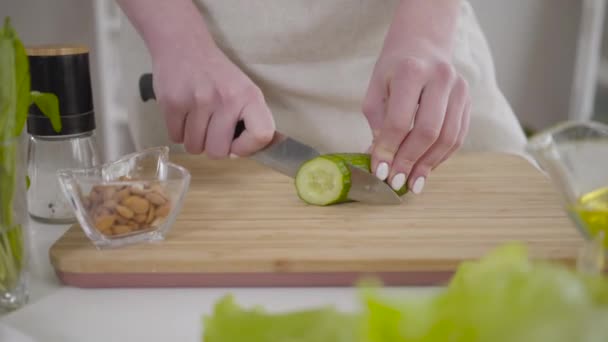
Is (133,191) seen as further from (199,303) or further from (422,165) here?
(422,165)

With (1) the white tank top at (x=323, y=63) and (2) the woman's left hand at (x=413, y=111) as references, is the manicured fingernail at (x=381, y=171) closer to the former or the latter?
(2) the woman's left hand at (x=413, y=111)

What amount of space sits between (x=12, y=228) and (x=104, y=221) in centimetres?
15

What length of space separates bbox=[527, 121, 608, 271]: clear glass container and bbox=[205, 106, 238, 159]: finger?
60 centimetres

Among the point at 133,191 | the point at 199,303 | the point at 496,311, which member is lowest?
the point at 199,303

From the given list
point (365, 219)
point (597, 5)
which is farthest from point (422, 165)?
point (597, 5)

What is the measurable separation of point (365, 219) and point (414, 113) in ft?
0.78

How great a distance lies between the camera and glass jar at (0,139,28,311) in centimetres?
78

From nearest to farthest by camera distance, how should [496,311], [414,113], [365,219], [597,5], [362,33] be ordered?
[496,311]
[365,219]
[414,113]
[362,33]
[597,5]

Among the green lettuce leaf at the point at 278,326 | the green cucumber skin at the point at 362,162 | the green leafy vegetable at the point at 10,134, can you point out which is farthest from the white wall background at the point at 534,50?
the green lettuce leaf at the point at 278,326

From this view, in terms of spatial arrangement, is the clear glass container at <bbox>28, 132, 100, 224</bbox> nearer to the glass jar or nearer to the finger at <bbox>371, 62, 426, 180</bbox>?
the glass jar

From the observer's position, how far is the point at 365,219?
1.08m

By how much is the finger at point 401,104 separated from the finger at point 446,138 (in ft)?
0.24

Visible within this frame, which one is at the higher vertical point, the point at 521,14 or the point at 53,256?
the point at 53,256

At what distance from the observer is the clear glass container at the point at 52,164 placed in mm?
1132
